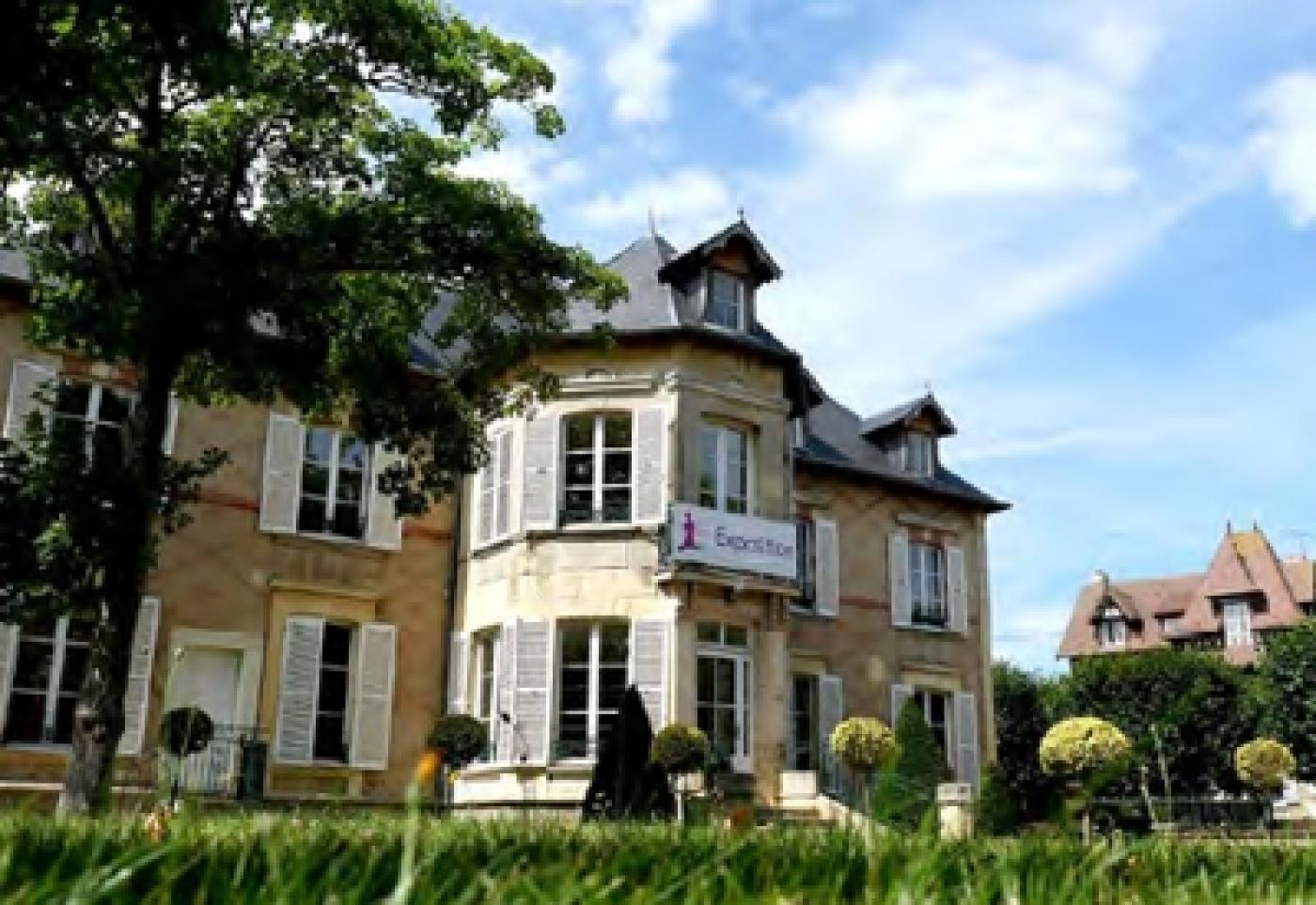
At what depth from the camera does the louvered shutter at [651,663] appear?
648 inches

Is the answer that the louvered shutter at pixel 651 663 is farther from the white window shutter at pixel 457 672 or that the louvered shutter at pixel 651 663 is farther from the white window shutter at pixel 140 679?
the white window shutter at pixel 140 679

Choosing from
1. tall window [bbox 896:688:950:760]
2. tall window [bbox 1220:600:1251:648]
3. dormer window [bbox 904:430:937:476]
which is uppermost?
dormer window [bbox 904:430:937:476]

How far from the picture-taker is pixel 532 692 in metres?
16.8

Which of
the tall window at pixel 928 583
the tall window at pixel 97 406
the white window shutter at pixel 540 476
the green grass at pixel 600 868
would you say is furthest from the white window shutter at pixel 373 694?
the green grass at pixel 600 868

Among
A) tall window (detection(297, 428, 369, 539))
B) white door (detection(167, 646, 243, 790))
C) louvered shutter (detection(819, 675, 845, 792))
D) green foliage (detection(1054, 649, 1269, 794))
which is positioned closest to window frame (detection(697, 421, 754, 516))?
louvered shutter (detection(819, 675, 845, 792))

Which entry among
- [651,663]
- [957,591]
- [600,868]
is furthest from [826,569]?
[600,868]

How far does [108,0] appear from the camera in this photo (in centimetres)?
789

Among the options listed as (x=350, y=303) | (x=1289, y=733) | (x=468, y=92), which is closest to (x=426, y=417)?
(x=350, y=303)

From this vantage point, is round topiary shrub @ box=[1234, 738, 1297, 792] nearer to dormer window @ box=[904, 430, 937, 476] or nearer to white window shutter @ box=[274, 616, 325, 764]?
dormer window @ box=[904, 430, 937, 476]

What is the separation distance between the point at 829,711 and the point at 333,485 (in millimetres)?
9188

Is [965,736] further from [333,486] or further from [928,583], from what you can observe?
[333,486]

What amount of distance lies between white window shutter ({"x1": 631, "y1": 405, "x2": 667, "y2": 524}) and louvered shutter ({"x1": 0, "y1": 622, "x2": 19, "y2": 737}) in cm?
820

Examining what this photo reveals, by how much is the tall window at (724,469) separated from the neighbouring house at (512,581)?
4cm

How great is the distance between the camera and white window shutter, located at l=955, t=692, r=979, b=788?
2202cm
